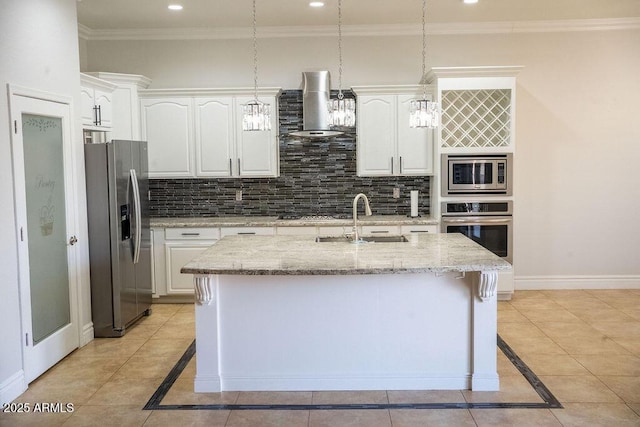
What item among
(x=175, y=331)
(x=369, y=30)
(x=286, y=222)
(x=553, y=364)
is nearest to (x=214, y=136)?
(x=286, y=222)

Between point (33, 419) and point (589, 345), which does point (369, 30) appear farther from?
point (33, 419)

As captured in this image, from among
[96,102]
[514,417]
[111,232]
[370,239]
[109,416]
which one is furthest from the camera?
[96,102]

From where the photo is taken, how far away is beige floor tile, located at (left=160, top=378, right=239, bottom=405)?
3.79m

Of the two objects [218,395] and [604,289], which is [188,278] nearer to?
[218,395]

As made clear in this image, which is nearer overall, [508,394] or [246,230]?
[508,394]

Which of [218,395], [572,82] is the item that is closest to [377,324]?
[218,395]

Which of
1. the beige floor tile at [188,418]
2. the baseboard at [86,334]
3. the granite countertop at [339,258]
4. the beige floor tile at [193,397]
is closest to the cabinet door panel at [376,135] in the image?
the granite countertop at [339,258]

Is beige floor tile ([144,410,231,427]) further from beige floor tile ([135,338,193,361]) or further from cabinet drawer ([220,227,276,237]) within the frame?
cabinet drawer ([220,227,276,237])

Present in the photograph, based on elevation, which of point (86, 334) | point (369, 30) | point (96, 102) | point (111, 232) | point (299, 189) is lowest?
point (86, 334)

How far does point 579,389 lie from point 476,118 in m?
3.17

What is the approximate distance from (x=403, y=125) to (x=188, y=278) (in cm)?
269

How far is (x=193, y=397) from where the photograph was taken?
152 inches

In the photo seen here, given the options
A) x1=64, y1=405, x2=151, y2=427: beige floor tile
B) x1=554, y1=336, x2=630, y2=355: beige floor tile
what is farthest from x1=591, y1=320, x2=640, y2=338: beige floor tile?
x1=64, y1=405, x2=151, y2=427: beige floor tile

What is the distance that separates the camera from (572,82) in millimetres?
6688
